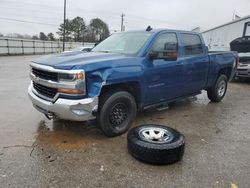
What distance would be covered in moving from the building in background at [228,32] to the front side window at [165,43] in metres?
13.5

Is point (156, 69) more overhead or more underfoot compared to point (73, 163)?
more overhead

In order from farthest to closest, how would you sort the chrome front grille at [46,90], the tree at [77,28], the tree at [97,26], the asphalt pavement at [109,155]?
the tree at [97,26]
the tree at [77,28]
the chrome front grille at [46,90]
the asphalt pavement at [109,155]

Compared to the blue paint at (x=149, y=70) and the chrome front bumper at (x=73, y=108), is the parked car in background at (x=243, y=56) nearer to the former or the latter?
the blue paint at (x=149, y=70)

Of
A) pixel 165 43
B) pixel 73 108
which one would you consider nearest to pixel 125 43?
pixel 165 43

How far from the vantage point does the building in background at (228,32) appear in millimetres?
18078

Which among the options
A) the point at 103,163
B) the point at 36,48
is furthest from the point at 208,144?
the point at 36,48

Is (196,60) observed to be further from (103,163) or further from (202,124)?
(103,163)

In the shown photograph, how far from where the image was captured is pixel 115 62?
4289 mm

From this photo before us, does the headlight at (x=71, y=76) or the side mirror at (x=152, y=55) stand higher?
the side mirror at (x=152, y=55)

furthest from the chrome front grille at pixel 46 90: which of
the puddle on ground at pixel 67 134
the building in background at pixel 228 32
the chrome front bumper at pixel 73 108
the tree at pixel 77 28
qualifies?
the tree at pixel 77 28

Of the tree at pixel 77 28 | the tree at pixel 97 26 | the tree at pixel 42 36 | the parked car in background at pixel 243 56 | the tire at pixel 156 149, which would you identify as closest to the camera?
the tire at pixel 156 149

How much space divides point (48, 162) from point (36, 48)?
3350 cm

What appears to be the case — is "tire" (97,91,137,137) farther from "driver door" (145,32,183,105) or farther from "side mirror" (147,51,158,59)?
"side mirror" (147,51,158,59)

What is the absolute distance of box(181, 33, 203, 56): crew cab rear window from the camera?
5.88 metres
